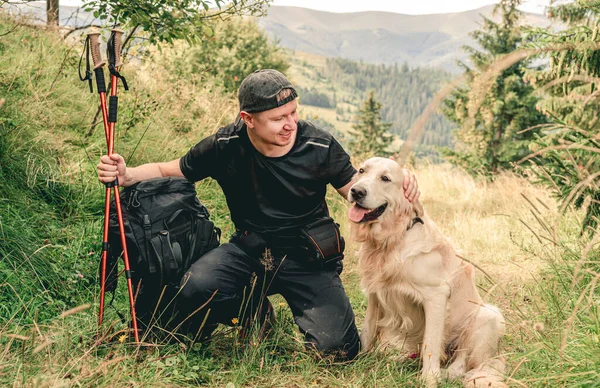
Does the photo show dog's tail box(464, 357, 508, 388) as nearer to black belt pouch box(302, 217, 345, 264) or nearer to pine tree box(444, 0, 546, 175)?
black belt pouch box(302, 217, 345, 264)

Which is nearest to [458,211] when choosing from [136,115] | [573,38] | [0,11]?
[573,38]

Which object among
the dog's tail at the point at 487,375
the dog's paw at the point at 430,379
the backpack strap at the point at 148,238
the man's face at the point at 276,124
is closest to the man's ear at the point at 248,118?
the man's face at the point at 276,124

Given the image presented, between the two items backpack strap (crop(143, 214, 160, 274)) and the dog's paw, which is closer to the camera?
the dog's paw

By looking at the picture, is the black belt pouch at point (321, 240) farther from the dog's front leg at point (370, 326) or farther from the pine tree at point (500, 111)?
the pine tree at point (500, 111)

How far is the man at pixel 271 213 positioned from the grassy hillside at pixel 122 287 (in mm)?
213

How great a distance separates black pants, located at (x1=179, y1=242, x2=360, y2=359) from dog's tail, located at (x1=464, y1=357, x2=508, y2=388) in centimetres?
76

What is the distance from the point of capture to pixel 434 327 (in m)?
3.24

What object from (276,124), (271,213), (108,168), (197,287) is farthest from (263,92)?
(197,287)

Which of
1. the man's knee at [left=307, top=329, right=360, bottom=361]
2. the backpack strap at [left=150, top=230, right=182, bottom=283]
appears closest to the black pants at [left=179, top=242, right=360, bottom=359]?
the man's knee at [left=307, top=329, right=360, bottom=361]

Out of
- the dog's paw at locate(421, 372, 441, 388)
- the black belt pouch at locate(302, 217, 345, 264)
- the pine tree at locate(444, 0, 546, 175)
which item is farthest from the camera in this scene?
the pine tree at locate(444, 0, 546, 175)

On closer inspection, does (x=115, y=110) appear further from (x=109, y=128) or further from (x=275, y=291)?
(x=275, y=291)

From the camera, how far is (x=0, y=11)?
25.1 feet

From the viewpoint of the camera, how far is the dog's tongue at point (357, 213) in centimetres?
329

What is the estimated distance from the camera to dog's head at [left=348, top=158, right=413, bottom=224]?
10.6 ft
